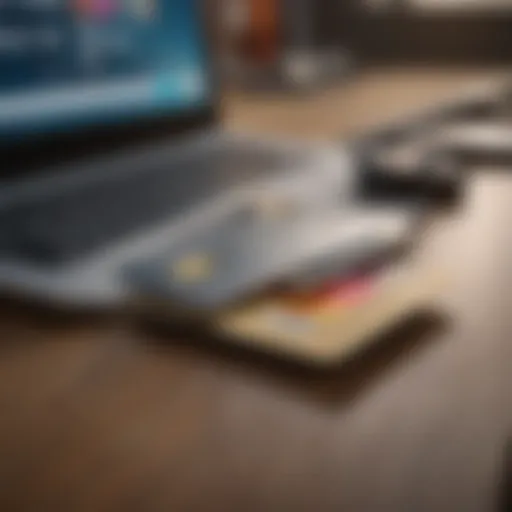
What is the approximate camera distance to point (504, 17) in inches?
84.9

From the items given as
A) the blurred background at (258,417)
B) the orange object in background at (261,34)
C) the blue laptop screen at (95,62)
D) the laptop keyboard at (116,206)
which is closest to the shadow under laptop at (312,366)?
the blurred background at (258,417)

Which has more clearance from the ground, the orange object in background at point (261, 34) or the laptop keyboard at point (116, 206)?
the laptop keyboard at point (116, 206)

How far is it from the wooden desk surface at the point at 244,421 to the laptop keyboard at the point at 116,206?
0.22ft

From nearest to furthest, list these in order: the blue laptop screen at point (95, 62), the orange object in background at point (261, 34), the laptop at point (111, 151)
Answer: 1. the laptop at point (111, 151)
2. the blue laptop screen at point (95, 62)
3. the orange object in background at point (261, 34)

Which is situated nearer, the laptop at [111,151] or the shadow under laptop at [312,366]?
the shadow under laptop at [312,366]

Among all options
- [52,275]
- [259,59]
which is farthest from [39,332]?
[259,59]

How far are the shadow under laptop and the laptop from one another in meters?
0.06

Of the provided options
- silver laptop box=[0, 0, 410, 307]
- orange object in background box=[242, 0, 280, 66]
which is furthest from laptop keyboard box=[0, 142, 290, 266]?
orange object in background box=[242, 0, 280, 66]

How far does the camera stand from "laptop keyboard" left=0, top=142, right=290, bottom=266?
62 centimetres

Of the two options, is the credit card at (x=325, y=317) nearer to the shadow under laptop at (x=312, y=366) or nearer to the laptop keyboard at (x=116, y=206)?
the shadow under laptop at (x=312, y=366)

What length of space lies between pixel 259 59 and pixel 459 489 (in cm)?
151

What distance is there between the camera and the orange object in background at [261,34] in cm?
182

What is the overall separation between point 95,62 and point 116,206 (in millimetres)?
230

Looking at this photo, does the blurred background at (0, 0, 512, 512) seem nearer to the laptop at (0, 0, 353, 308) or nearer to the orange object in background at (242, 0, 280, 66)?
the laptop at (0, 0, 353, 308)
